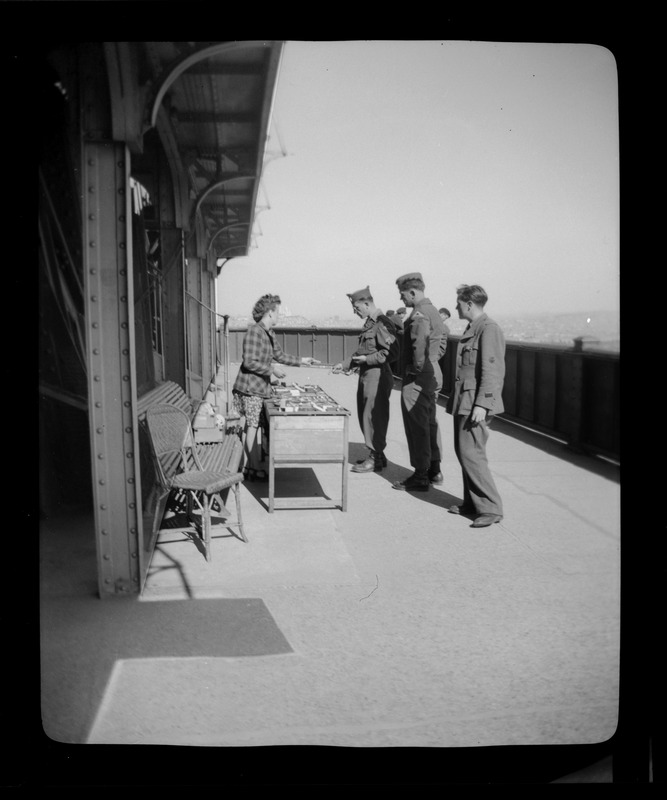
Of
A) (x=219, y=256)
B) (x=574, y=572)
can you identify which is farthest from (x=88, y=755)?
(x=219, y=256)

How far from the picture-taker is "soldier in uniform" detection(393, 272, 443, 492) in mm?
6176

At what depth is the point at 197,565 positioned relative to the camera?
4.49 metres

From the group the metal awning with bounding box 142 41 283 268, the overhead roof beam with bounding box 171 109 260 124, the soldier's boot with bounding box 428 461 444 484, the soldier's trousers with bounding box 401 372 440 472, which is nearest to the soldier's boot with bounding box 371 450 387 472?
the soldier's boot with bounding box 428 461 444 484

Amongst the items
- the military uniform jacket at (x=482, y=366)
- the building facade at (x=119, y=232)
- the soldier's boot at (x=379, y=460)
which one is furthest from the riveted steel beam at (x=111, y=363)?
the soldier's boot at (x=379, y=460)

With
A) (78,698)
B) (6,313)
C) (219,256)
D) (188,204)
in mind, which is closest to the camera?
(6,313)

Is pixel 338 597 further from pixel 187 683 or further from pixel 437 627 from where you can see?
pixel 187 683

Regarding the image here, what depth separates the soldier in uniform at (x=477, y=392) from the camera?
5.08m

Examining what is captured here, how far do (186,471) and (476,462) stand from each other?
2095 millimetres

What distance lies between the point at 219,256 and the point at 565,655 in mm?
15344

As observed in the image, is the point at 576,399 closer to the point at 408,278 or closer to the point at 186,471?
the point at 408,278

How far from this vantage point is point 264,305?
6250 mm

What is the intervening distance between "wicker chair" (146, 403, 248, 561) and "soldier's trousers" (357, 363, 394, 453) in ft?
6.80

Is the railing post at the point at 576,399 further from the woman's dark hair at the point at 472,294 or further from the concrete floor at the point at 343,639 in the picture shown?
the woman's dark hair at the point at 472,294

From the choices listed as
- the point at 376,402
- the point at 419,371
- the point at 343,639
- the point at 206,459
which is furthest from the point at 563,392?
the point at 343,639
